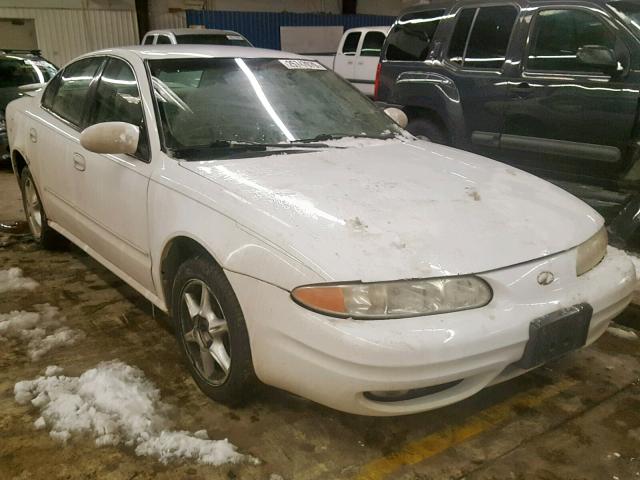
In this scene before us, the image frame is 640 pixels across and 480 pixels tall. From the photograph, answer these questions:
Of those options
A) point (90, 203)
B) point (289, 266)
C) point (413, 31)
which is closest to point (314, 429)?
point (289, 266)

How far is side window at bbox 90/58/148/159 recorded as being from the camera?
9.54 feet

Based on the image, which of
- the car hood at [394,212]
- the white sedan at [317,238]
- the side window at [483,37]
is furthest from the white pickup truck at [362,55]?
the car hood at [394,212]

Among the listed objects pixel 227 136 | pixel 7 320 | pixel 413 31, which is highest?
pixel 413 31

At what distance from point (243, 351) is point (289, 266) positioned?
0.46 metres

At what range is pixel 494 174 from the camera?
2836 millimetres

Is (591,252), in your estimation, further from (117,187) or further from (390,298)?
(117,187)

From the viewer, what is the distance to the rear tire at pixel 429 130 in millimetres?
5598

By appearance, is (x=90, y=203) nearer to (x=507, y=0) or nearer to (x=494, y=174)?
(x=494, y=174)

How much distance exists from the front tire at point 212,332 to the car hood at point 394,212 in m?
0.31

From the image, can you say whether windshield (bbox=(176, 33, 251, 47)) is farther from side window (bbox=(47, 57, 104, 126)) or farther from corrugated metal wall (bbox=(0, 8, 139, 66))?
side window (bbox=(47, 57, 104, 126))

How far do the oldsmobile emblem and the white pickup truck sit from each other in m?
9.47

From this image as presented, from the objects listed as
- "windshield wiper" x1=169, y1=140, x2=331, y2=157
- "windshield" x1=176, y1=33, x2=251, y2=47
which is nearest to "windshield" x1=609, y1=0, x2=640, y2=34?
"windshield wiper" x1=169, y1=140, x2=331, y2=157

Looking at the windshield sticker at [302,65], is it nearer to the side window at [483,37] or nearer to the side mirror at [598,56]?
the side mirror at [598,56]

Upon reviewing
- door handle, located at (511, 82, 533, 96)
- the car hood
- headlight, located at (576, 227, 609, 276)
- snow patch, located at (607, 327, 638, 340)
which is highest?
door handle, located at (511, 82, 533, 96)
